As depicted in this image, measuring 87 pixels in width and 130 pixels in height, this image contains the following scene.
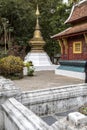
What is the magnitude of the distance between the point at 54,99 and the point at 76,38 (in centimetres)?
616

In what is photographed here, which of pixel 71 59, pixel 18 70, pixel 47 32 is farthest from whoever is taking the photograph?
pixel 47 32

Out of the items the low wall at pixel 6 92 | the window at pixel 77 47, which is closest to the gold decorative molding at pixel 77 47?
the window at pixel 77 47

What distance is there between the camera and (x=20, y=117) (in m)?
4.54

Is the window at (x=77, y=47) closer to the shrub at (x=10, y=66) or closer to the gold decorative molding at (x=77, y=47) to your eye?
the gold decorative molding at (x=77, y=47)

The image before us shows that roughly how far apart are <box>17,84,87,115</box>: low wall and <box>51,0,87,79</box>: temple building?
4.32 meters

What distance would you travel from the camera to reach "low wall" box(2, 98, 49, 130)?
13.2 feet

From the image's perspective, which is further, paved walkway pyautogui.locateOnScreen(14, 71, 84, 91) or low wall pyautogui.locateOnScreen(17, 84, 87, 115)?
paved walkway pyautogui.locateOnScreen(14, 71, 84, 91)

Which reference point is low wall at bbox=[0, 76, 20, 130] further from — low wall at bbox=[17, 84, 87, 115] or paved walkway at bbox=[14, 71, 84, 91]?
paved walkway at bbox=[14, 71, 84, 91]

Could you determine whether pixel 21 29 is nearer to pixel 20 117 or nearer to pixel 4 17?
pixel 4 17

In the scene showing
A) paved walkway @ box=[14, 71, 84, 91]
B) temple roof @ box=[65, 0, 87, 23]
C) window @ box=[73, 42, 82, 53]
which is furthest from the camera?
temple roof @ box=[65, 0, 87, 23]

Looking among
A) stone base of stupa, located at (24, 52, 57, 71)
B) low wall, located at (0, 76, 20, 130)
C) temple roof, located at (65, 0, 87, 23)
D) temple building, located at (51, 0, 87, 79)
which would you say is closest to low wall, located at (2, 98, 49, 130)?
low wall, located at (0, 76, 20, 130)

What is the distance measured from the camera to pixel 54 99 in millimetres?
6680

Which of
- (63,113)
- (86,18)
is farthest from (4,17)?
(63,113)

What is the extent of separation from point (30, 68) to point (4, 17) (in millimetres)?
9440
